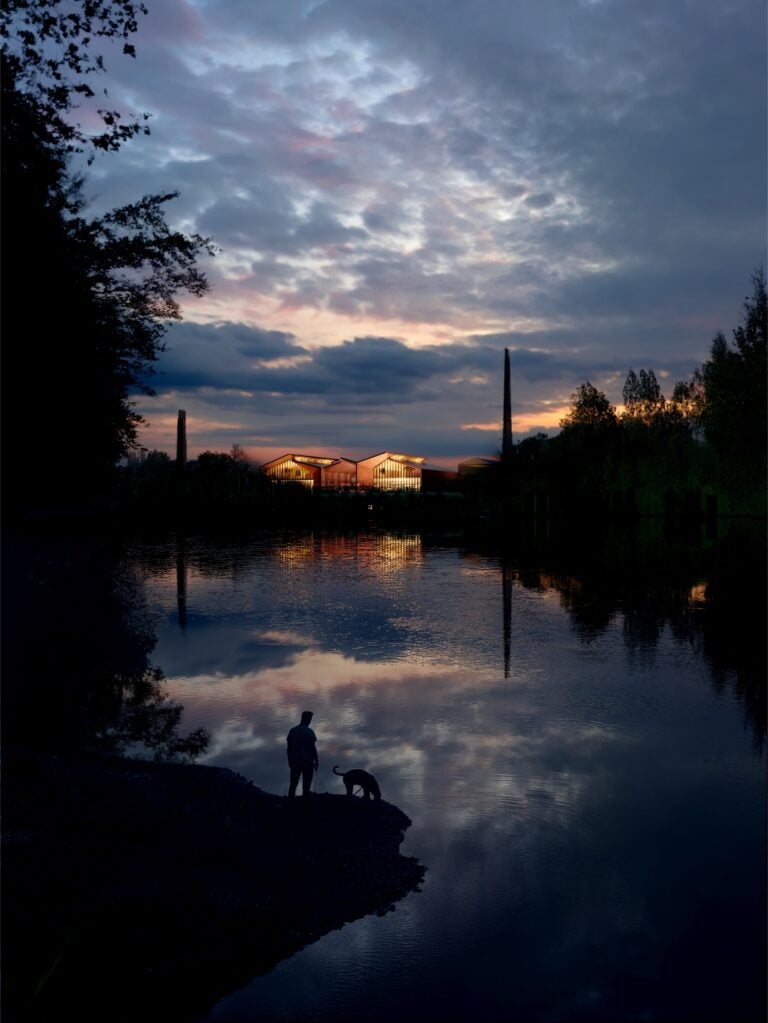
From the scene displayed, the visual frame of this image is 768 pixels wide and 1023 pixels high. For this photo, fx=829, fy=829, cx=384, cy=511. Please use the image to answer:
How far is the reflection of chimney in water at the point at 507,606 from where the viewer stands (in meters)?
19.2

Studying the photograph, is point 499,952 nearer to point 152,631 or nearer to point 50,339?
point 50,339

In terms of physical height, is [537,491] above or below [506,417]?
below

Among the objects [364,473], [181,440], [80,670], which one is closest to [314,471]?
[364,473]

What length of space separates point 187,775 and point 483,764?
4.14 meters

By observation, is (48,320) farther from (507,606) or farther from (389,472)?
(389,472)

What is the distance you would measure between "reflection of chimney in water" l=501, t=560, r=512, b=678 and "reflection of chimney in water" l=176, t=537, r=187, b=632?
8775 millimetres

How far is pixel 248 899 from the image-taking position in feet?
26.1

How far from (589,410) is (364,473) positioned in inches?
1138

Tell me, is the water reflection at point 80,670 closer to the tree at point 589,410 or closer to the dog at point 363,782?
the dog at point 363,782

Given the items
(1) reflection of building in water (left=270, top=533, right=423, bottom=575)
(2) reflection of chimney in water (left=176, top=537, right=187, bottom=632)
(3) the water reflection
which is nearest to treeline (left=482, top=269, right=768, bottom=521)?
(1) reflection of building in water (left=270, top=533, right=423, bottom=575)

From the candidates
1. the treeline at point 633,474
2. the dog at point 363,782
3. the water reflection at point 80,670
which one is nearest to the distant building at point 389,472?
the treeline at point 633,474

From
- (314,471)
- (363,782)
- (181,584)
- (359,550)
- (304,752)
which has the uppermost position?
(314,471)

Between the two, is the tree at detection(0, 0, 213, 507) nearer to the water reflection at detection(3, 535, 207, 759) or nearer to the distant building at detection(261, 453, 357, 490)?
the water reflection at detection(3, 535, 207, 759)

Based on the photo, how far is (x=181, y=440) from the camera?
77188 millimetres
